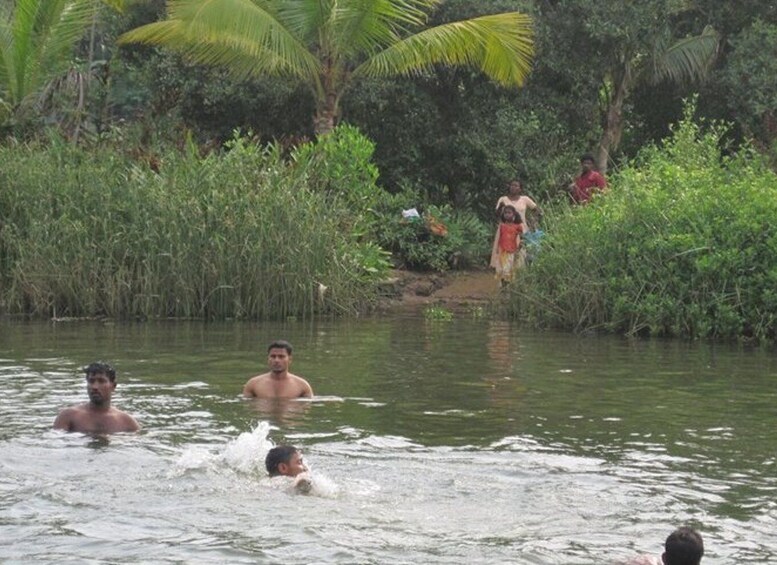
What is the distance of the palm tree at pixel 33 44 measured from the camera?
Answer: 2634cm

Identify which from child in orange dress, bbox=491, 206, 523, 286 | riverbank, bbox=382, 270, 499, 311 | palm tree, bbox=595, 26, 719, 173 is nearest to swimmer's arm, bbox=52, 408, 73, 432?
child in orange dress, bbox=491, 206, 523, 286

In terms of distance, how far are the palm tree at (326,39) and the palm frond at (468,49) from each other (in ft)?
0.05

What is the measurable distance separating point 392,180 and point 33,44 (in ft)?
24.1

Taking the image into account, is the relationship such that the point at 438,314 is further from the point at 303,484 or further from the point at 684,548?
the point at 684,548

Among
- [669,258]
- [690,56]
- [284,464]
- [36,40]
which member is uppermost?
[690,56]

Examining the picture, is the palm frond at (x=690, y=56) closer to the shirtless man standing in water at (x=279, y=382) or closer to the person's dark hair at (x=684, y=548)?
the shirtless man standing in water at (x=279, y=382)

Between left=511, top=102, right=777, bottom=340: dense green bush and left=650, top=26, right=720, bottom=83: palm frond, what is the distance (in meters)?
9.11

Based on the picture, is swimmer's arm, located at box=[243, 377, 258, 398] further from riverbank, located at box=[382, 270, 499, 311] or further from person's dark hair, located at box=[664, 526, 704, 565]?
riverbank, located at box=[382, 270, 499, 311]

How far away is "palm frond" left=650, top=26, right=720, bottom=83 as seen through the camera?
31.1 m

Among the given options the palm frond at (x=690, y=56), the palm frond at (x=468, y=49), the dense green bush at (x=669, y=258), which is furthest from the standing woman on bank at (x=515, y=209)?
the palm frond at (x=690, y=56)

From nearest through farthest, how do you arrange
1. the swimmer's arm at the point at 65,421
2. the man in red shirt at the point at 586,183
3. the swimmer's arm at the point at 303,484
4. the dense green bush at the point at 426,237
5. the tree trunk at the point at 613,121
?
the swimmer's arm at the point at 303,484
the swimmer's arm at the point at 65,421
the man in red shirt at the point at 586,183
the dense green bush at the point at 426,237
the tree trunk at the point at 613,121

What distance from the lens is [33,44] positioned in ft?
88.0

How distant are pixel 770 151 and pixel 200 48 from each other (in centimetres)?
989

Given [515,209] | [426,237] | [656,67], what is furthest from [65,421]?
[656,67]
